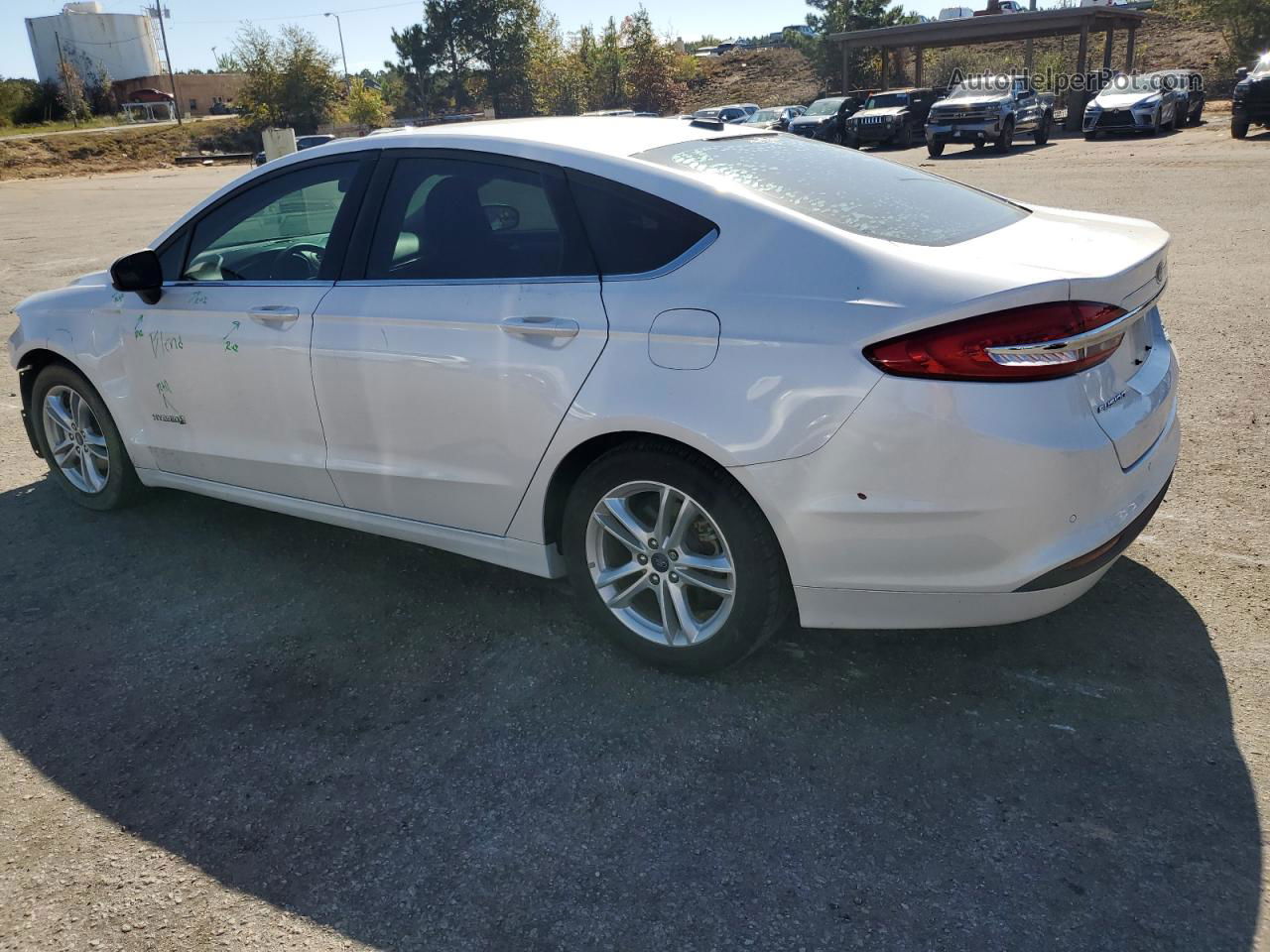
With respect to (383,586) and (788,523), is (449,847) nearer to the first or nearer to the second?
(788,523)

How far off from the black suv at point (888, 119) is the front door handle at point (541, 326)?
31681mm

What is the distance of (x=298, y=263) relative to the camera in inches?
158

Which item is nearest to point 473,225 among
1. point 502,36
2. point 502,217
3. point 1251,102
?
point 502,217

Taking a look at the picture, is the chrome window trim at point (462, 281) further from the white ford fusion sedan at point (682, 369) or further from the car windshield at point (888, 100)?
the car windshield at point (888, 100)

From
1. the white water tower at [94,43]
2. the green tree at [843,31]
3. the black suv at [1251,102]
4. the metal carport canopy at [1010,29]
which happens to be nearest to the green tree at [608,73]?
the green tree at [843,31]

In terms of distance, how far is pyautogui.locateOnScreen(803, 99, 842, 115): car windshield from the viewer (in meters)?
34.3

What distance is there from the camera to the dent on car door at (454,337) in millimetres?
3266

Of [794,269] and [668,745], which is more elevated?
[794,269]

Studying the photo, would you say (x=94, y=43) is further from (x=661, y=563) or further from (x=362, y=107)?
(x=661, y=563)

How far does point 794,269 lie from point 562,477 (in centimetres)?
102

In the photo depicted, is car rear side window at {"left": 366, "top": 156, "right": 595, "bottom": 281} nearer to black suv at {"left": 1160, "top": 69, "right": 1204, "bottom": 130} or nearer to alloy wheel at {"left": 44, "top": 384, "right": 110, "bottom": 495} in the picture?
alloy wheel at {"left": 44, "top": 384, "right": 110, "bottom": 495}

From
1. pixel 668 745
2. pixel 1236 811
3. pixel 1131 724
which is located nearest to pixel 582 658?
pixel 668 745

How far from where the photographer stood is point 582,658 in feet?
11.6

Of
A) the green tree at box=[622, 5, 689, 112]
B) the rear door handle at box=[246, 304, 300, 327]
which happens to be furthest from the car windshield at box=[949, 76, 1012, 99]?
the green tree at box=[622, 5, 689, 112]
